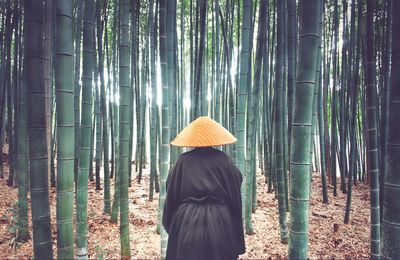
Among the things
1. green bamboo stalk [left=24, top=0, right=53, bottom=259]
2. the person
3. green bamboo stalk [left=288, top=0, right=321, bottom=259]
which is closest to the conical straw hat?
the person

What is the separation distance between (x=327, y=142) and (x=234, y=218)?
5494 millimetres

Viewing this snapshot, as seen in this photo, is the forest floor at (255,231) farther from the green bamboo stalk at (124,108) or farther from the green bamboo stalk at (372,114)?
the green bamboo stalk at (372,114)

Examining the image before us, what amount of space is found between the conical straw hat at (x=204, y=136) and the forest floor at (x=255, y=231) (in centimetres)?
159

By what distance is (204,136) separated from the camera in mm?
1733

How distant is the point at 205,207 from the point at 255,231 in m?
2.61

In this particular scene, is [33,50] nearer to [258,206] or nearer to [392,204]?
[392,204]

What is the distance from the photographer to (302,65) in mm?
1167

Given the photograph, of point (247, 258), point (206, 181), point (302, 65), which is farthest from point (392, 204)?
point (247, 258)

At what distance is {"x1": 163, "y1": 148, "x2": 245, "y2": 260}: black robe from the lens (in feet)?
5.40

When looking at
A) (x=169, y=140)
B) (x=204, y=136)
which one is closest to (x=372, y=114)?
(x=204, y=136)

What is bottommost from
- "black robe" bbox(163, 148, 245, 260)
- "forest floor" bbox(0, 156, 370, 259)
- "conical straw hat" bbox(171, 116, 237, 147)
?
"forest floor" bbox(0, 156, 370, 259)

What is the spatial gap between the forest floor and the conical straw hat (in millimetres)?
1588

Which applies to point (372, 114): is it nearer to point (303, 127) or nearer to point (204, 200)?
point (303, 127)

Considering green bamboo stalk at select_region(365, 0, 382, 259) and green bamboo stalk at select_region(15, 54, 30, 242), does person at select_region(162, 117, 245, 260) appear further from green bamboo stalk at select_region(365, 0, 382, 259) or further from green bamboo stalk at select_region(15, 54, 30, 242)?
green bamboo stalk at select_region(15, 54, 30, 242)
